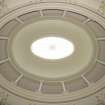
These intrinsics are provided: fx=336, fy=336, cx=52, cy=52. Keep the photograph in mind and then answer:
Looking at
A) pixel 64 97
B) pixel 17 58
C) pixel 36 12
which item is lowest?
pixel 64 97

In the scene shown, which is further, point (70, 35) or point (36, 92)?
point (36, 92)

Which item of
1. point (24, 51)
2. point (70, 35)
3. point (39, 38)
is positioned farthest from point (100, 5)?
point (24, 51)

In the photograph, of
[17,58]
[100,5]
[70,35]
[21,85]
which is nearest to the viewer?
[100,5]

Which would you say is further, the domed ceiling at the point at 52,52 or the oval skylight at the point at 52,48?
the oval skylight at the point at 52,48

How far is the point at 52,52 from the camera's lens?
1030 centimetres

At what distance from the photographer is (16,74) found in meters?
10.9

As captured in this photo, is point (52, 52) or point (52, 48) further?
point (52, 52)

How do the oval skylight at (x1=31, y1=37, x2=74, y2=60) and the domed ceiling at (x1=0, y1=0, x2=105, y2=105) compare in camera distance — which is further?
the oval skylight at (x1=31, y1=37, x2=74, y2=60)

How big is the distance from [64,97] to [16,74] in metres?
1.77

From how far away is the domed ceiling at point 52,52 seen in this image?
358 inches

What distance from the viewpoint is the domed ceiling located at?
9091 mm

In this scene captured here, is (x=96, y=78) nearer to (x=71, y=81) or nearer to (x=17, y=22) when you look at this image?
(x=71, y=81)

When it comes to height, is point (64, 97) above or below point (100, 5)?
below

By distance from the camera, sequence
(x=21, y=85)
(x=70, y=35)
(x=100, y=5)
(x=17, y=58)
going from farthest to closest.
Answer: (x=21, y=85)
(x=17, y=58)
(x=70, y=35)
(x=100, y=5)
